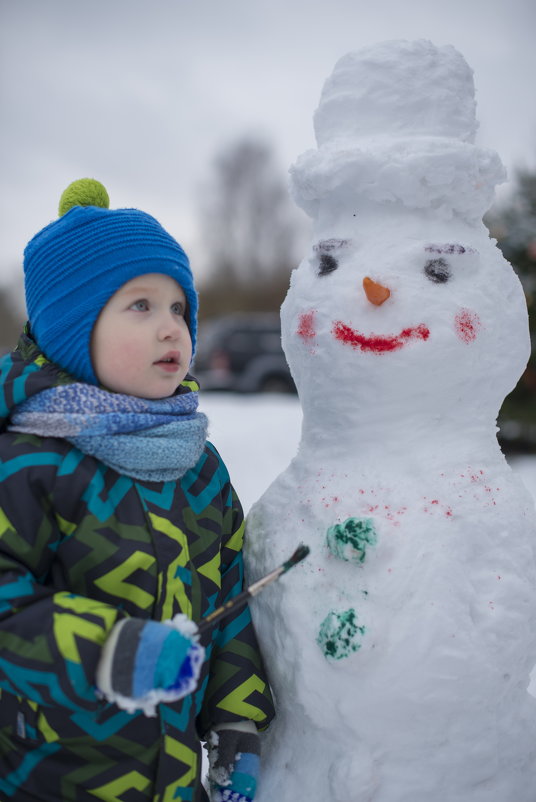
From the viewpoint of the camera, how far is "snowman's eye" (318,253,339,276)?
1.62 meters

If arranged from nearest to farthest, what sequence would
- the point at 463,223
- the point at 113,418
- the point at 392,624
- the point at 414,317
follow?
the point at 113,418, the point at 392,624, the point at 414,317, the point at 463,223

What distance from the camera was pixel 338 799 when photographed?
1.39 m

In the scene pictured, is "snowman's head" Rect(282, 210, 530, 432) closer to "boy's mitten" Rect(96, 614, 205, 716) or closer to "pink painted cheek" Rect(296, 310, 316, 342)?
"pink painted cheek" Rect(296, 310, 316, 342)

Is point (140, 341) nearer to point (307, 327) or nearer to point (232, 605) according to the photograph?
point (307, 327)

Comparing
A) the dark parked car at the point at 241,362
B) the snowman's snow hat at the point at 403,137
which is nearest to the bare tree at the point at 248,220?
the dark parked car at the point at 241,362

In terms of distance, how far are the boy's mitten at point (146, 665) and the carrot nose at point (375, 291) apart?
78 centimetres

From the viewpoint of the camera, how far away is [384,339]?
152cm

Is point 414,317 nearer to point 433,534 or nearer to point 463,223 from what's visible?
point 463,223

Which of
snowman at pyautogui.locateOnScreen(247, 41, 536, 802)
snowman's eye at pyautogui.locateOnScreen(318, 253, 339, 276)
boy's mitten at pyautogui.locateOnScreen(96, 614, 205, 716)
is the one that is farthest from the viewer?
snowman's eye at pyautogui.locateOnScreen(318, 253, 339, 276)

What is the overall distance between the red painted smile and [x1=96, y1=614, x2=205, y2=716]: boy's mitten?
2.39 feet

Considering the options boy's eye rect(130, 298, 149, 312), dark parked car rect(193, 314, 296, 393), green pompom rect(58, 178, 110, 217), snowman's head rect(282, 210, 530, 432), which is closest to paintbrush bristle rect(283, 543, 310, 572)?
snowman's head rect(282, 210, 530, 432)

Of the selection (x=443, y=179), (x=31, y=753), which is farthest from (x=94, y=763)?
(x=443, y=179)

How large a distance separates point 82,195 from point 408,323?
0.75 metres

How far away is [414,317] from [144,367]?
0.59m
